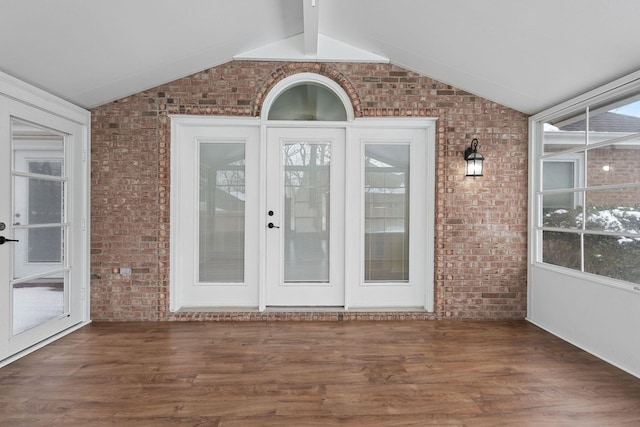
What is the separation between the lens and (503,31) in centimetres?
289

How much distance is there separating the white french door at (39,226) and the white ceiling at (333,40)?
1.37 ft

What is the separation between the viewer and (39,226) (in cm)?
333

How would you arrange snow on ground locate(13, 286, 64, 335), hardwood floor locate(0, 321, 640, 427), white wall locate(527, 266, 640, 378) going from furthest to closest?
snow on ground locate(13, 286, 64, 335) → white wall locate(527, 266, 640, 378) → hardwood floor locate(0, 321, 640, 427)

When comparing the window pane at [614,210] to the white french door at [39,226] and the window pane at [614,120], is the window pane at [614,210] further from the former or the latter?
the white french door at [39,226]

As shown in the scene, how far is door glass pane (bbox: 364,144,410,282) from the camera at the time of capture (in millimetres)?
4145

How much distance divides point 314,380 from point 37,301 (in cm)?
269

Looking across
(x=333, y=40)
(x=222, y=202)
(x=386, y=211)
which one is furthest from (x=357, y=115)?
(x=222, y=202)

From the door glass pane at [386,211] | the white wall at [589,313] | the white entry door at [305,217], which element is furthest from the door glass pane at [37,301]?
the white wall at [589,313]

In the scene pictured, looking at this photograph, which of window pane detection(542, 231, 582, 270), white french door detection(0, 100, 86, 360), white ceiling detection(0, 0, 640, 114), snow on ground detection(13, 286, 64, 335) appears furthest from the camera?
window pane detection(542, 231, 582, 270)

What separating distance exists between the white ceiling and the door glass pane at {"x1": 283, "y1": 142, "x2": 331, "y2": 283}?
1064mm

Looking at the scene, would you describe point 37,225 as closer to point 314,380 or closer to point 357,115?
point 314,380

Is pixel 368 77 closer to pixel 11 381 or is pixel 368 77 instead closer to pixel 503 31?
pixel 503 31

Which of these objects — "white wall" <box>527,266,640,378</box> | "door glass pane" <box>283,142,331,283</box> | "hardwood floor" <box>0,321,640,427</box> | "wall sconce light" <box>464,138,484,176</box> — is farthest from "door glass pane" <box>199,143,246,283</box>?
"white wall" <box>527,266,640,378</box>

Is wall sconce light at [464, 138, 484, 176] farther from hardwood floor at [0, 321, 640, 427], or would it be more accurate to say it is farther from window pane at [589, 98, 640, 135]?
hardwood floor at [0, 321, 640, 427]
